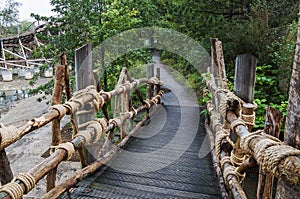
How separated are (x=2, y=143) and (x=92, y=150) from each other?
1.40 meters

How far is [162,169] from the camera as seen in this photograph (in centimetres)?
286

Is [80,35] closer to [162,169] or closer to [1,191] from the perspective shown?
[162,169]

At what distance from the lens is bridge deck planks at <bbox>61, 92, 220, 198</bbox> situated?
2.30 metres

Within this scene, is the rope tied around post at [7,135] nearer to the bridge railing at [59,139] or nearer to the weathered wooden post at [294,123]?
the bridge railing at [59,139]

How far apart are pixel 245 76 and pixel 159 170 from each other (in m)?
1.32

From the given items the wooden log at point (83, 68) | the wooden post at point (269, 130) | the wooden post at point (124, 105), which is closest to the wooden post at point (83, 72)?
the wooden log at point (83, 68)

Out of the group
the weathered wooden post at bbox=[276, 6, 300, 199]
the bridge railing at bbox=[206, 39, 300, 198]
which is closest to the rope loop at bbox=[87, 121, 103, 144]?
the bridge railing at bbox=[206, 39, 300, 198]

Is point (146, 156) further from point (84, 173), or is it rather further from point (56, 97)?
point (56, 97)

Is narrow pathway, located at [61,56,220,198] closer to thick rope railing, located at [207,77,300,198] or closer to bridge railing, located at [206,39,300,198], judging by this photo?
bridge railing, located at [206,39,300,198]

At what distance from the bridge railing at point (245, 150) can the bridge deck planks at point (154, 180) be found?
0.87ft

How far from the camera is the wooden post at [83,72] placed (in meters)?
2.46

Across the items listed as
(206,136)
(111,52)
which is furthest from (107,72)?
(206,136)

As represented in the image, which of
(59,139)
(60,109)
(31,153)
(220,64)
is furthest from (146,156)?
(31,153)

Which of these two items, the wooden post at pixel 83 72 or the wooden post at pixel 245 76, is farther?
the wooden post at pixel 83 72
